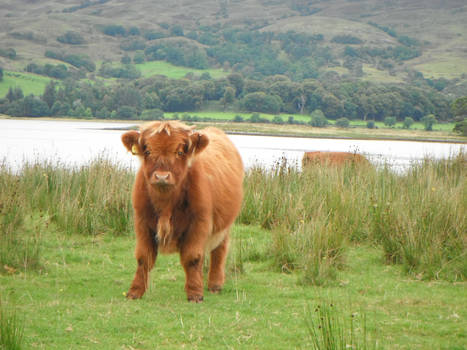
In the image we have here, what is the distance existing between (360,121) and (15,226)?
53.4 metres

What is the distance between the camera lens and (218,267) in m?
5.51

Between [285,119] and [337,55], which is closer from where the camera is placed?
[285,119]

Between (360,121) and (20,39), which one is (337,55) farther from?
(360,121)

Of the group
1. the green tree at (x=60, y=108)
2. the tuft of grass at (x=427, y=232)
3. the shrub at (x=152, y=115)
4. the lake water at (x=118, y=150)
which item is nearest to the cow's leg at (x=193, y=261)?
the lake water at (x=118, y=150)

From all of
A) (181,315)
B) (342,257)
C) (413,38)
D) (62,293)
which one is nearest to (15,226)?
(62,293)

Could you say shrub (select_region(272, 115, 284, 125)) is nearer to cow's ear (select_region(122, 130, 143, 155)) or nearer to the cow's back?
the cow's back

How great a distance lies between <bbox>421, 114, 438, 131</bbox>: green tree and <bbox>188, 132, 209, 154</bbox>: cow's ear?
50.1m

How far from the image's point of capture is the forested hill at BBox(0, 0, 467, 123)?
58.2 m

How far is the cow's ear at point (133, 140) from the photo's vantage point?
459 centimetres

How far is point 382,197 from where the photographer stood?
7465 mm

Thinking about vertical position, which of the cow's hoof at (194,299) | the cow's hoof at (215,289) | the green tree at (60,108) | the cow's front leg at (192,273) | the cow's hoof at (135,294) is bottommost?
the cow's hoof at (215,289)

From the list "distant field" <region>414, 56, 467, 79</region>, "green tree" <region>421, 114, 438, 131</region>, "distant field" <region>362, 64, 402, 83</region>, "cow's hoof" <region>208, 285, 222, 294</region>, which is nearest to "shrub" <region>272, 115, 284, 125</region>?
"green tree" <region>421, 114, 438, 131</region>

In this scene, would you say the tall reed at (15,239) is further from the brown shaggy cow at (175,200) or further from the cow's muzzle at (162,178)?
the cow's muzzle at (162,178)

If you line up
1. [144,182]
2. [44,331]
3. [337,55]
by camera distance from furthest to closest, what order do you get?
[337,55] → [144,182] → [44,331]
